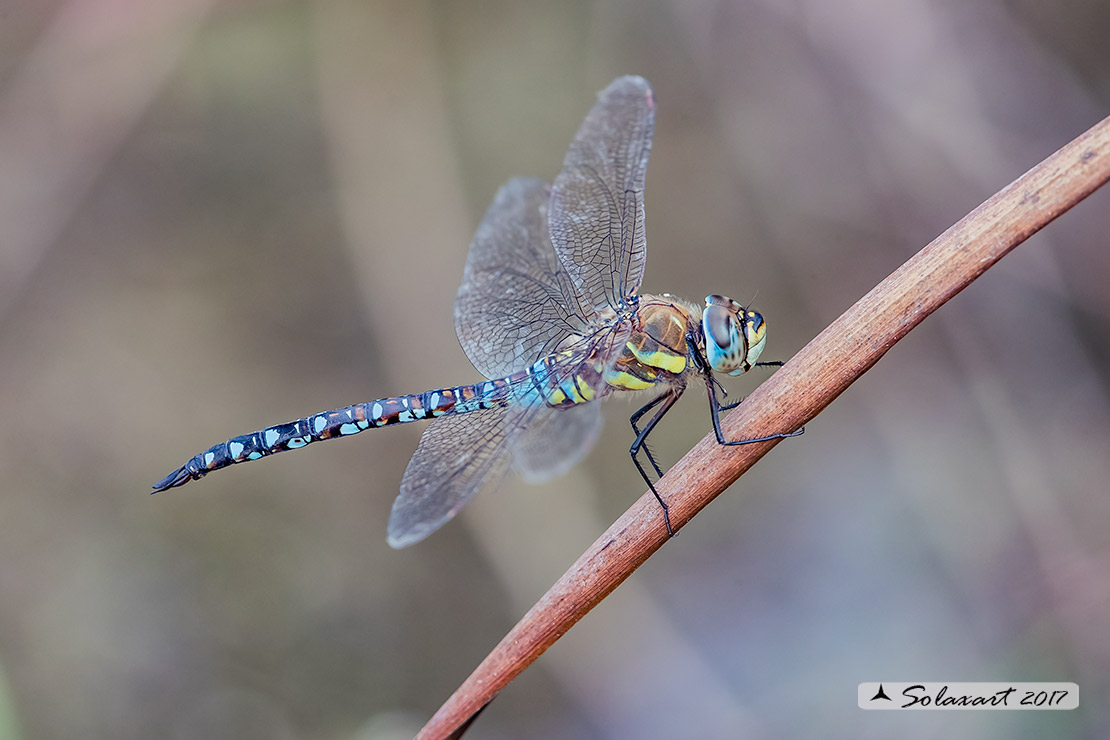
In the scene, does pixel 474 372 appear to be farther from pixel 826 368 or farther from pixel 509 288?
pixel 826 368

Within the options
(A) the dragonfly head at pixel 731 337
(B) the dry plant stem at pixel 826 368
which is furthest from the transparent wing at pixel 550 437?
(B) the dry plant stem at pixel 826 368

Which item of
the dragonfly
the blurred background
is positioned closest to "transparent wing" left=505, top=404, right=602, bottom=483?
the dragonfly

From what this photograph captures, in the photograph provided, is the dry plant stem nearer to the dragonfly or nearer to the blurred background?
the dragonfly

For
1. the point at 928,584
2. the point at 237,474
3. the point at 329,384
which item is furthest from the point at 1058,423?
the point at 237,474

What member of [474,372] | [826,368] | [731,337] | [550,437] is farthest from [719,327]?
[474,372]

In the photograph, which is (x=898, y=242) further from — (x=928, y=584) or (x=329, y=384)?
(x=329, y=384)
